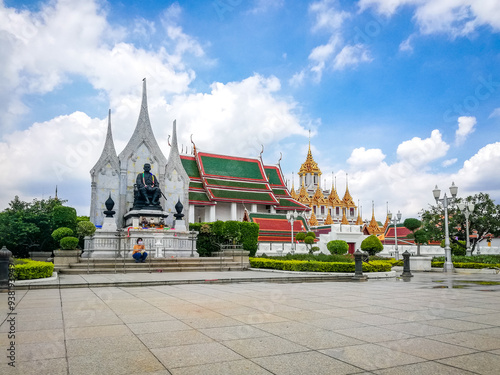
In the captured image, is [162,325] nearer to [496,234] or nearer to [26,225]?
[26,225]

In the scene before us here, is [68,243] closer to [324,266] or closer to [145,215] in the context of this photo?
[145,215]

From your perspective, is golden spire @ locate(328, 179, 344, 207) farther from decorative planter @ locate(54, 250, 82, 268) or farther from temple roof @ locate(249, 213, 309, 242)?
decorative planter @ locate(54, 250, 82, 268)

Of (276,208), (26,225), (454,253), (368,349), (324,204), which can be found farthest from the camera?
(324,204)

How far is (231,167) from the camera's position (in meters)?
47.6

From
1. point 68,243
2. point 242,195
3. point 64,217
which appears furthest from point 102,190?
point 242,195

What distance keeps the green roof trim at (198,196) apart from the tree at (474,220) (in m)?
21.4

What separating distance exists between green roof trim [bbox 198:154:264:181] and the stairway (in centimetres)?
2384

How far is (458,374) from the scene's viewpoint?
167 inches

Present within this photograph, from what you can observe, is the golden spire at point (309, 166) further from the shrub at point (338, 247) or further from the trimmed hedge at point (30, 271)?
the trimmed hedge at point (30, 271)

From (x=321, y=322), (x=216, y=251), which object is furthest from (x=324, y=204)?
(x=321, y=322)

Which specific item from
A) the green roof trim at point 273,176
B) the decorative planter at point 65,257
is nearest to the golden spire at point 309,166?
the green roof trim at point 273,176

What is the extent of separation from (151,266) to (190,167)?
88.4 feet

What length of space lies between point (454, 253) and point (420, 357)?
2916cm

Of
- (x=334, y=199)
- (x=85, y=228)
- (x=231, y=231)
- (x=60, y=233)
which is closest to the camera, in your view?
(x=85, y=228)
